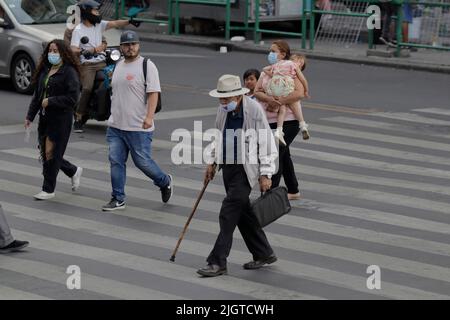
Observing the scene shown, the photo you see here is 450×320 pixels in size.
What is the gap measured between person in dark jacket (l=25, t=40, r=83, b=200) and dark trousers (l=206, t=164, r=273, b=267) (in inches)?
128

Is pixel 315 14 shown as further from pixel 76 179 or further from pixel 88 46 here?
pixel 76 179

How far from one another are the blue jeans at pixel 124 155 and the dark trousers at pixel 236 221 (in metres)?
2.51

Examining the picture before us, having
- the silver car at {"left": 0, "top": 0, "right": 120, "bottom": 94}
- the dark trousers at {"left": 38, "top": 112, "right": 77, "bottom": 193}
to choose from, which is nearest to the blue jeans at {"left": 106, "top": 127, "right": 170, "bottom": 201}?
the dark trousers at {"left": 38, "top": 112, "right": 77, "bottom": 193}

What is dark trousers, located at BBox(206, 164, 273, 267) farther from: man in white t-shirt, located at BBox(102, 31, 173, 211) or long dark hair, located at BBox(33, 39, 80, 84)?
long dark hair, located at BBox(33, 39, 80, 84)

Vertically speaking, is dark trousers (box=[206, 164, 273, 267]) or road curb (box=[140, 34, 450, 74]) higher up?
dark trousers (box=[206, 164, 273, 267])

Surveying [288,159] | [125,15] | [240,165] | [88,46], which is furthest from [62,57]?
[125,15]

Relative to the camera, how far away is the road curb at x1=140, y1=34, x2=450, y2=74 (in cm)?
2519

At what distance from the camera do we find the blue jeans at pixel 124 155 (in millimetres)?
13086

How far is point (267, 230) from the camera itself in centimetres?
1230

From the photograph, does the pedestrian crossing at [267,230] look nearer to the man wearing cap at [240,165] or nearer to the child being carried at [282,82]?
the man wearing cap at [240,165]

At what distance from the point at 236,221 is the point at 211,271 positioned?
47 centimetres

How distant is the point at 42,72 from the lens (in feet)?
45.0

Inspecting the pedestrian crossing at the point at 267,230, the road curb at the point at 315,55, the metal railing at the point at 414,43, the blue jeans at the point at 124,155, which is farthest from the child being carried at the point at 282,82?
the metal railing at the point at 414,43
